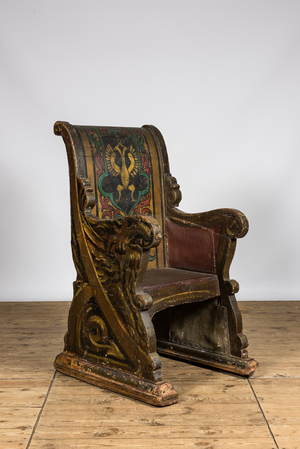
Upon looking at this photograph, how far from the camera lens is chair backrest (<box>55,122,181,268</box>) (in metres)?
2.58

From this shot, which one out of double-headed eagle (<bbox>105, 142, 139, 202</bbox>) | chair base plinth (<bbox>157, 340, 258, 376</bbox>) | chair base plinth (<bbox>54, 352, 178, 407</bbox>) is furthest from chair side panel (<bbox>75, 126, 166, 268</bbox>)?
chair base plinth (<bbox>54, 352, 178, 407</bbox>)

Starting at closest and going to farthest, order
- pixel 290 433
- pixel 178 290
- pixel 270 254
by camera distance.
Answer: pixel 290 433 → pixel 178 290 → pixel 270 254

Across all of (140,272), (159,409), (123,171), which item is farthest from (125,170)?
(159,409)

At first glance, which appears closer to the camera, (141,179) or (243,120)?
(141,179)

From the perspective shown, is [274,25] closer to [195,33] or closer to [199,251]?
[195,33]

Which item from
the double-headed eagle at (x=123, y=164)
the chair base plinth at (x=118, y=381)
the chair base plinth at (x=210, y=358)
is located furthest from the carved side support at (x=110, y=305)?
the chair base plinth at (x=210, y=358)

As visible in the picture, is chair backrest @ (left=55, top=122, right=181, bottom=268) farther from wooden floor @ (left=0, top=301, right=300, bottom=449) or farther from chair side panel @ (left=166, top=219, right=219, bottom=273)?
wooden floor @ (left=0, top=301, right=300, bottom=449)

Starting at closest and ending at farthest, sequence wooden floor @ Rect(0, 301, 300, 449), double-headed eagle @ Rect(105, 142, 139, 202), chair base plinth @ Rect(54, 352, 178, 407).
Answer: wooden floor @ Rect(0, 301, 300, 449), chair base plinth @ Rect(54, 352, 178, 407), double-headed eagle @ Rect(105, 142, 139, 202)

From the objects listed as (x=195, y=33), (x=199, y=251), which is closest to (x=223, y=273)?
(x=199, y=251)

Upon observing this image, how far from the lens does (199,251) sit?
2.73 meters

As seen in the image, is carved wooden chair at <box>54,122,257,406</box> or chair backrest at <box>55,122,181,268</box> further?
chair backrest at <box>55,122,181,268</box>

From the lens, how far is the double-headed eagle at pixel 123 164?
2.66 meters

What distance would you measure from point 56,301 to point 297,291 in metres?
1.76

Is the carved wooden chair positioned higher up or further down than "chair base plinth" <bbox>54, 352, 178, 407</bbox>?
higher up
